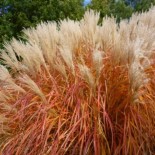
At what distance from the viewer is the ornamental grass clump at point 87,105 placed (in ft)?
9.36

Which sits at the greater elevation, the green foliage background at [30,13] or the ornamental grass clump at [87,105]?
the ornamental grass clump at [87,105]

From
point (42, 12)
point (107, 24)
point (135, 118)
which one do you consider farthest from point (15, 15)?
point (135, 118)

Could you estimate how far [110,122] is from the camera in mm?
2912

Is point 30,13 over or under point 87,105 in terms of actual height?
under

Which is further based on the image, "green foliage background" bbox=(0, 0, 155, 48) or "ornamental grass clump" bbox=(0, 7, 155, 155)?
"green foliage background" bbox=(0, 0, 155, 48)

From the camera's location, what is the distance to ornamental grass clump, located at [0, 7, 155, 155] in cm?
285

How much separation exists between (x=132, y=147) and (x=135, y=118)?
19 centimetres

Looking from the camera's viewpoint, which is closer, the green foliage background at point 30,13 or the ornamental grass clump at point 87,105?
the ornamental grass clump at point 87,105

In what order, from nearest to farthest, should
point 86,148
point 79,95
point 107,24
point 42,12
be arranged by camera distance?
point 86,148
point 79,95
point 107,24
point 42,12

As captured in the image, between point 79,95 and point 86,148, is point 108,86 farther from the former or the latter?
point 86,148

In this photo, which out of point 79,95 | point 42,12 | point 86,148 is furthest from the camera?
point 42,12

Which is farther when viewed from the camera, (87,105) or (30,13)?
(30,13)

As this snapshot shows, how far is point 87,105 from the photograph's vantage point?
9.77 feet

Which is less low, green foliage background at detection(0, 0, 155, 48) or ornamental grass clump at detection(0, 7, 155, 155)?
ornamental grass clump at detection(0, 7, 155, 155)
